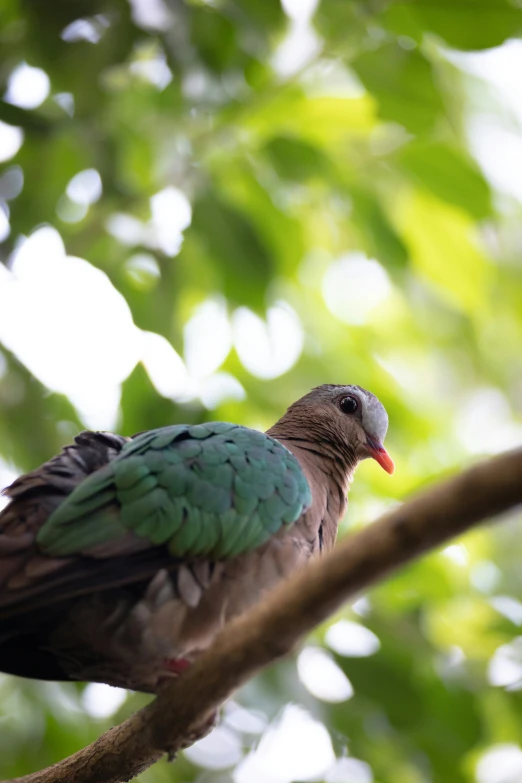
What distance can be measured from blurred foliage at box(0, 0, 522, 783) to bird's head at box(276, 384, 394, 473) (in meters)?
0.54

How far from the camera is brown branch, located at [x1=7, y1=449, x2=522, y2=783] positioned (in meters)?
1.66

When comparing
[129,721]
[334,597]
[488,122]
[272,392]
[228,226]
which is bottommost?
[272,392]

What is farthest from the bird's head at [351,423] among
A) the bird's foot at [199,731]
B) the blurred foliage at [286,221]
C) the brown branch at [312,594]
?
the brown branch at [312,594]

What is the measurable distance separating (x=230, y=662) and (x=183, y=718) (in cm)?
34

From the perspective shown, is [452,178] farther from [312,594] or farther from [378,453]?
[312,594]

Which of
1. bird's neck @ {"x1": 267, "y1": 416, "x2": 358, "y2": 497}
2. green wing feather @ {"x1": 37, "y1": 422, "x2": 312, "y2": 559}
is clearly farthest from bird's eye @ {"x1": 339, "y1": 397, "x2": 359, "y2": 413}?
green wing feather @ {"x1": 37, "y1": 422, "x2": 312, "y2": 559}

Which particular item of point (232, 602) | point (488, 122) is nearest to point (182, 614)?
point (232, 602)

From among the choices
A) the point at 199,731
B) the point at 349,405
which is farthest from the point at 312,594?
the point at 349,405

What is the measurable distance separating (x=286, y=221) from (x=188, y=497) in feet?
7.01

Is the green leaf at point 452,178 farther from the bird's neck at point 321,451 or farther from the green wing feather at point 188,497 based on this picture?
the green wing feather at point 188,497

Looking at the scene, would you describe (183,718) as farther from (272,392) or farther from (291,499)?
(272,392)

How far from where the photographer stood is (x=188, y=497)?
255 centimetres

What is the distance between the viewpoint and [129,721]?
245 cm

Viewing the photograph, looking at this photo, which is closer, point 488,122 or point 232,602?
point 232,602
